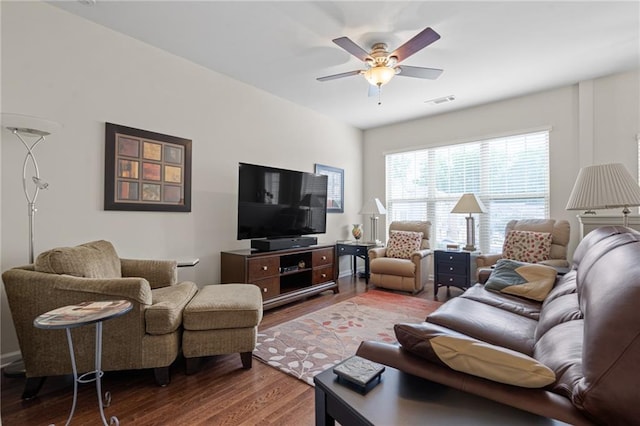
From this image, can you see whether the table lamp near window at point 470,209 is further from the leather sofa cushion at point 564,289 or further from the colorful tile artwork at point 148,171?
the colorful tile artwork at point 148,171

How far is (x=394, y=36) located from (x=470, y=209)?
7.83ft

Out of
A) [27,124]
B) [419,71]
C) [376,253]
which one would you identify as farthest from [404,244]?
[27,124]

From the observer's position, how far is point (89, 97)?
2.54m

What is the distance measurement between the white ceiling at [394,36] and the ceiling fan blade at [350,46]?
265mm

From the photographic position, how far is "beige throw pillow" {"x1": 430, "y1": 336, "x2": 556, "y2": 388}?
812 millimetres

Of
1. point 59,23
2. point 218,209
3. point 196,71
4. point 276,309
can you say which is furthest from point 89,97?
point 276,309

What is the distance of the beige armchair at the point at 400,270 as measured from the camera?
4008 millimetres

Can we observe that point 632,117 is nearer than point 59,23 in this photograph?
No

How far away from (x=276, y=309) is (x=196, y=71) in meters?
2.78

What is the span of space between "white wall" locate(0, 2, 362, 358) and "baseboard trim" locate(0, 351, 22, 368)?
24 millimetres

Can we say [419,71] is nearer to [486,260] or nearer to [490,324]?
[490,324]

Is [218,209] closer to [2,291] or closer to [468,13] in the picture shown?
[2,291]

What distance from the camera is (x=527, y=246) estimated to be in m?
3.58

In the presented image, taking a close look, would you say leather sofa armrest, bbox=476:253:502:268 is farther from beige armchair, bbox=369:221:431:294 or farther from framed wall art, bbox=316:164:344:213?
framed wall art, bbox=316:164:344:213
